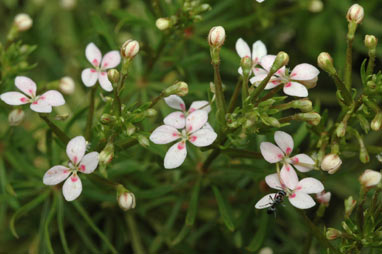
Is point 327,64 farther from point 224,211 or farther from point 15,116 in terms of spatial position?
point 15,116

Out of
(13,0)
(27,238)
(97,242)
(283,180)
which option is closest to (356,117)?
(283,180)

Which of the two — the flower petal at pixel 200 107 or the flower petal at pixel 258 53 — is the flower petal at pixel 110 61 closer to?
the flower petal at pixel 200 107

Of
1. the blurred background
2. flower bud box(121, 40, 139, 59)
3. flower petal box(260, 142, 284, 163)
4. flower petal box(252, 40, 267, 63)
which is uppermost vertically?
flower bud box(121, 40, 139, 59)

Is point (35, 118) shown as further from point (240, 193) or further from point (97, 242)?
point (240, 193)

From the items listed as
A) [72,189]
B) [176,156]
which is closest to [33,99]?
[72,189]

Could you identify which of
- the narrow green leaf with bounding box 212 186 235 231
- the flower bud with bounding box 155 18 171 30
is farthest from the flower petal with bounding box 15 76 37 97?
the narrow green leaf with bounding box 212 186 235 231

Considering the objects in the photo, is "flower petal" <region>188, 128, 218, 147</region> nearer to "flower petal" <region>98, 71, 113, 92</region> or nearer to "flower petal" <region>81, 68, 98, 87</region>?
"flower petal" <region>98, 71, 113, 92</region>
